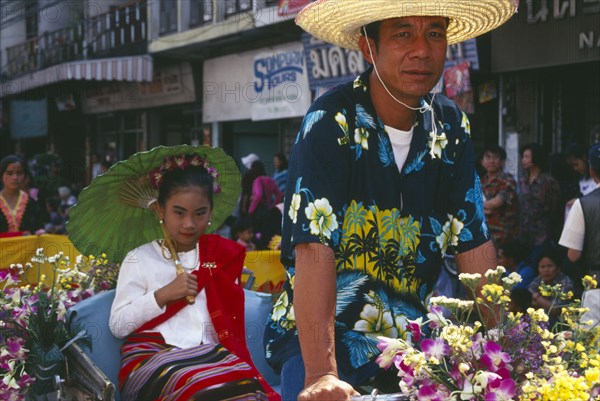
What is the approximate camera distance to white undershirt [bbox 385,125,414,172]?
7.10 feet

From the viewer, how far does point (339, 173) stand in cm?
203

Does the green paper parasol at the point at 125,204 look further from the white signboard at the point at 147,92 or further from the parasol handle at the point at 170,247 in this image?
the white signboard at the point at 147,92

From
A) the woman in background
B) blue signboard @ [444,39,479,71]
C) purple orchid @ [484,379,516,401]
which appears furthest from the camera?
blue signboard @ [444,39,479,71]

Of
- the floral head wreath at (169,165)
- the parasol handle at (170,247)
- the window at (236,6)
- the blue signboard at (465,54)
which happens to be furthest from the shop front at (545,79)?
the parasol handle at (170,247)

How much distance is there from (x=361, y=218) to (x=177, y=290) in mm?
1613

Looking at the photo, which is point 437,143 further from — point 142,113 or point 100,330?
point 142,113

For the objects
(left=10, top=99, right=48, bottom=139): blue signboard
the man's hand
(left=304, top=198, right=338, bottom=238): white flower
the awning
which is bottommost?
the man's hand

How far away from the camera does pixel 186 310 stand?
3561 millimetres

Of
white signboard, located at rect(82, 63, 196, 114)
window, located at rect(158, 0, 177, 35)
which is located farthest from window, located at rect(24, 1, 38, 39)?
window, located at rect(158, 0, 177, 35)

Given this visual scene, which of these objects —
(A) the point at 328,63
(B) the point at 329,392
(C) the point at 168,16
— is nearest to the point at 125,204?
(B) the point at 329,392

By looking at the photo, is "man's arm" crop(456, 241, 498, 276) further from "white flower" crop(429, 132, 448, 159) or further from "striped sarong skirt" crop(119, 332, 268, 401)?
"striped sarong skirt" crop(119, 332, 268, 401)

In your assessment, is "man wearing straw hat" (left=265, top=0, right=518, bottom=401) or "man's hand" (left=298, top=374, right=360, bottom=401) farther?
"man wearing straw hat" (left=265, top=0, right=518, bottom=401)

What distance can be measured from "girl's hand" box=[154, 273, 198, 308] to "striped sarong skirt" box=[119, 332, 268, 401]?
194 mm

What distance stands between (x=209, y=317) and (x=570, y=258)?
2534 mm
